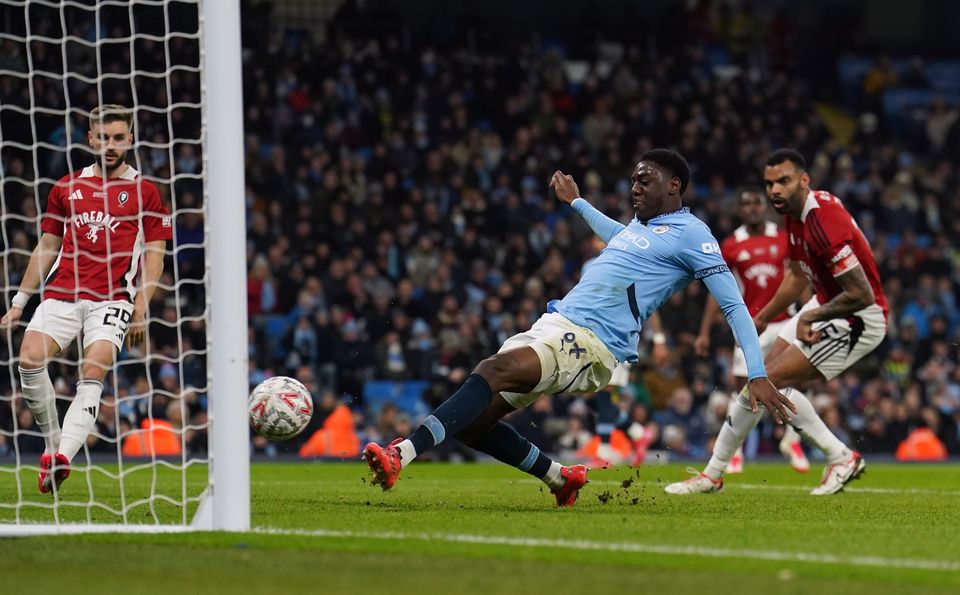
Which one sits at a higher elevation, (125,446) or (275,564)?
(275,564)

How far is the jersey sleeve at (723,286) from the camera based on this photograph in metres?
7.25

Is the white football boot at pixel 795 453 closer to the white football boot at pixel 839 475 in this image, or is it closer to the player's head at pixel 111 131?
the white football boot at pixel 839 475

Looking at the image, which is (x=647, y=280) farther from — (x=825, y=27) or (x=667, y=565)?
(x=825, y=27)

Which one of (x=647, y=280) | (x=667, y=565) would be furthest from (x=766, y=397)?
(x=667, y=565)

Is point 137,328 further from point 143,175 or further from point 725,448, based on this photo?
point 725,448

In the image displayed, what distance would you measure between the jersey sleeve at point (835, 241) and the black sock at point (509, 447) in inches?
103

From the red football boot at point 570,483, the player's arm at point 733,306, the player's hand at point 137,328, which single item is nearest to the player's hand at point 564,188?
the player's arm at point 733,306

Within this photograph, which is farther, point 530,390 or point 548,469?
point 548,469

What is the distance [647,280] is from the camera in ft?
25.2

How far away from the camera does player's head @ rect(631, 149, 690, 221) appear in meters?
7.80

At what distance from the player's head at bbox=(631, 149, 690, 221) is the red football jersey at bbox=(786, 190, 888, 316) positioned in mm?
1769

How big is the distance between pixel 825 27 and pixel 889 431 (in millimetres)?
11394

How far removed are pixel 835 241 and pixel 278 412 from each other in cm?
373

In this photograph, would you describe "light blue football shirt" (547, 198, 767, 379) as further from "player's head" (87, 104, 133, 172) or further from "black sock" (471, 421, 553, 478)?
"player's head" (87, 104, 133, 172)
